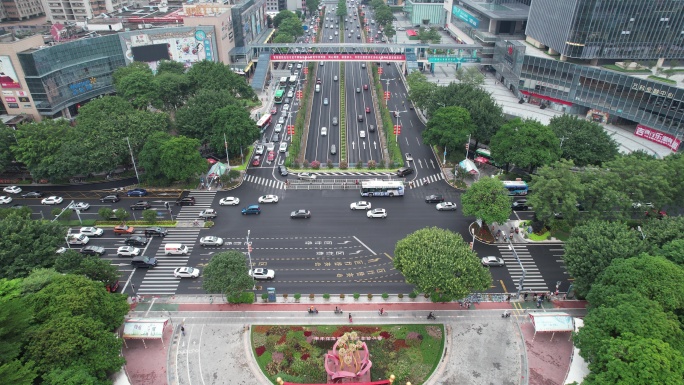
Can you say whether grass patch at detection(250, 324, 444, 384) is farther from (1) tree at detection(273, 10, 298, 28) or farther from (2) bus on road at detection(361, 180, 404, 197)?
(1) tree at detection(273, 10, 298, 28)

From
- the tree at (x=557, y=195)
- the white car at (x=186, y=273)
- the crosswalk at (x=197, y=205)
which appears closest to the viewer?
the white car at (x=186, y=273)

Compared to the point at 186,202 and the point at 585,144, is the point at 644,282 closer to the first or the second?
the point at 585,144

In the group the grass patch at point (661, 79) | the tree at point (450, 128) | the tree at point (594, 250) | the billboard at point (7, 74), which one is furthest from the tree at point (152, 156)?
the grass patch at point (661, 79)

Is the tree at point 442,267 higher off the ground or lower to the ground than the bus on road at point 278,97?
higher

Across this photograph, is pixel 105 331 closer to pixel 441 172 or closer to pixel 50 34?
pixel 441 172

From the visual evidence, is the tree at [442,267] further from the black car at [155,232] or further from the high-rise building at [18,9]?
the high-rise building at [18,9]

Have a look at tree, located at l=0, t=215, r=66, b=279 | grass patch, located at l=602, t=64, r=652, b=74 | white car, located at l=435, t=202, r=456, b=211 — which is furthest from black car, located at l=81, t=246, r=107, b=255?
grass patch, located at l=602, t=64, r=652, b=74

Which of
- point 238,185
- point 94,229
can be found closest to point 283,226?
point 238,185
